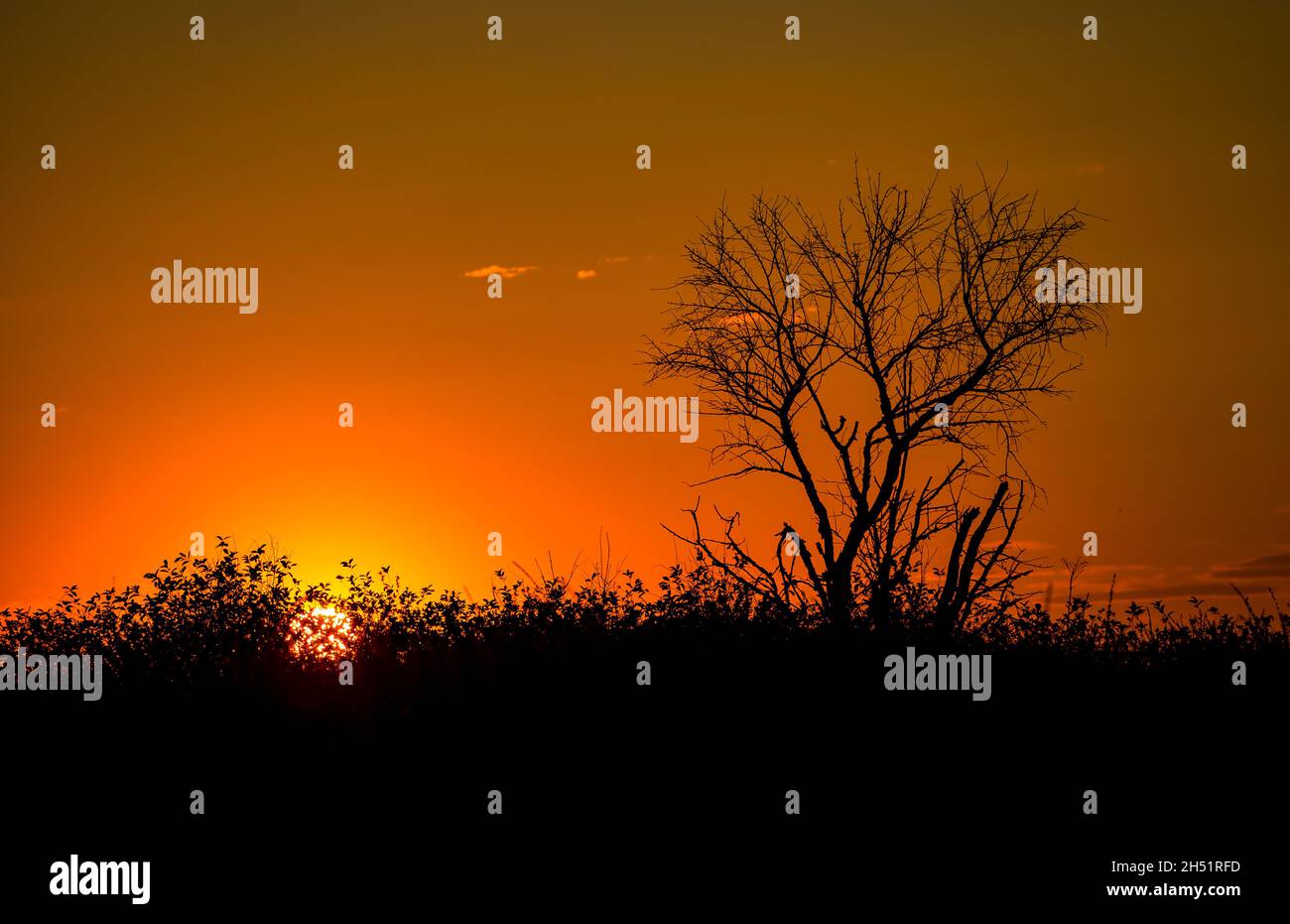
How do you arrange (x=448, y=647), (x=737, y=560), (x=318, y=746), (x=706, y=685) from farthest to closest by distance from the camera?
(x=737, y=560) < (x=448, y=647) < (x=706, y=685) < (x=318, y=746)

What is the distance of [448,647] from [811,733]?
5.08 metres

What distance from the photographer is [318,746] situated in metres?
13.9

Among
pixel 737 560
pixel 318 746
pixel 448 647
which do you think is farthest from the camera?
pixel 737 560

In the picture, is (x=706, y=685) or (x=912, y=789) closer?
(x=912, y=789)
